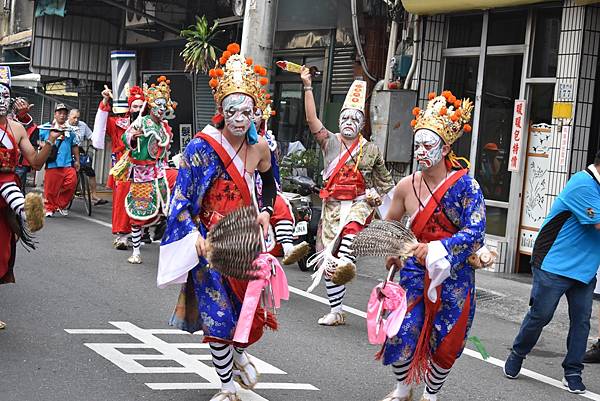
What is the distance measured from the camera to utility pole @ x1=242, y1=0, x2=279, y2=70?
44.7 ft

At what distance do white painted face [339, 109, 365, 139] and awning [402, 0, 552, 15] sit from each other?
460 cm

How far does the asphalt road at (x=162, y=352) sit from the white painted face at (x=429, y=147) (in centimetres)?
167

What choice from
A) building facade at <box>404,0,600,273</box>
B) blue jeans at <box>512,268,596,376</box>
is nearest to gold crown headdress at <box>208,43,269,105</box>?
blue jeans at <box>512,268,596,376</box>

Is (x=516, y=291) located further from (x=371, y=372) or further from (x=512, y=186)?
(x=371, y=372)

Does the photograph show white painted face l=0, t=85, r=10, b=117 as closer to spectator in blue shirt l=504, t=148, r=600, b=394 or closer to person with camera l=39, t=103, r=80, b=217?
spectator in blue shirt l=504, t=148, r=600, b=394

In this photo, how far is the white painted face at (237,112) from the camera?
584 centimetres

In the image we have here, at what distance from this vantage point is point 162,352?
7188mm

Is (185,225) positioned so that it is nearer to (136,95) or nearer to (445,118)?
(445,118)

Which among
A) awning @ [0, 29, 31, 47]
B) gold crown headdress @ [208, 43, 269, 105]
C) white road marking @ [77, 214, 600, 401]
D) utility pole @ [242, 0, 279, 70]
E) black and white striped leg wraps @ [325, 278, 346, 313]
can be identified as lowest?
white road marking @ [77, 214, 600, 401]

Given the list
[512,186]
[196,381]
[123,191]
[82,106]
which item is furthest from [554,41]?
[82,106]

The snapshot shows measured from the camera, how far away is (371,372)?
23.4 feet

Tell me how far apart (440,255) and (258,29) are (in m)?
8.58

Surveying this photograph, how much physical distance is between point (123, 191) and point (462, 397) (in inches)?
274

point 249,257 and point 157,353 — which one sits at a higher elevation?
point 249,257
